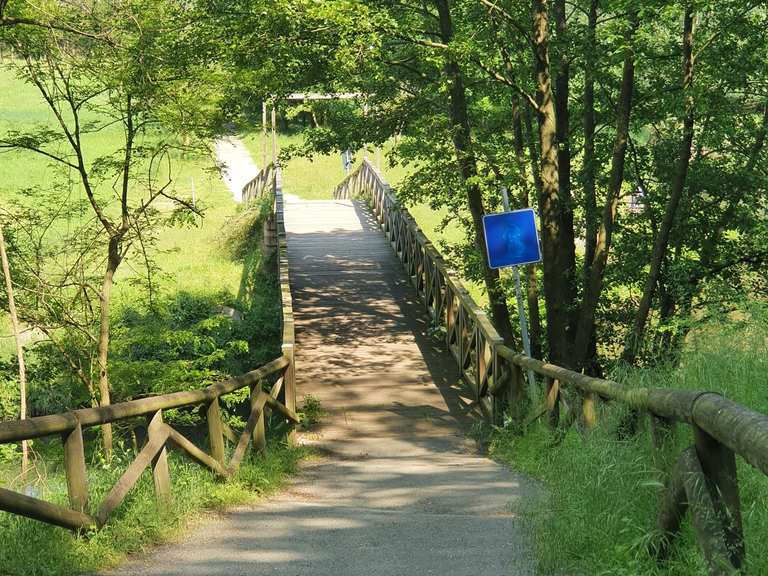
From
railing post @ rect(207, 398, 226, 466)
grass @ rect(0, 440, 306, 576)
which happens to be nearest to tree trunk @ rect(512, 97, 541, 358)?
railing post @ rect(207, 398, 226, 466)

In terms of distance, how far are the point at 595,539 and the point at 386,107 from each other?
37.5 feet

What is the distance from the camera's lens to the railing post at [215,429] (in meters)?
6.43

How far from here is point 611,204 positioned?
11.9 m

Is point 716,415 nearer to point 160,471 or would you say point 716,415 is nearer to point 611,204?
point 160,471

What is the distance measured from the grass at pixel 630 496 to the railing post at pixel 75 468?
2130 mm

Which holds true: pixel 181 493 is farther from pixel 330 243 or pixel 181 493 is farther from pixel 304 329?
pixel 330 243

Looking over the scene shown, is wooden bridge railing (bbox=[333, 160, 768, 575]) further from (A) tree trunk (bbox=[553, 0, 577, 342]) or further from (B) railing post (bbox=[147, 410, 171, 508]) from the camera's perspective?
(A) tree trunk (bbox=[553, 0, 577, 342])

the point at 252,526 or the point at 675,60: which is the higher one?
the point at 675,60

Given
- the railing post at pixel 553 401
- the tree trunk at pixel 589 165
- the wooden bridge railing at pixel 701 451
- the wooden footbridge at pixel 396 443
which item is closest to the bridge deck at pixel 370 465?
the wooden footbridge at pixel 396 443

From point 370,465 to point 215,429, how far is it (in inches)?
120

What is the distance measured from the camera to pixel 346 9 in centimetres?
1031

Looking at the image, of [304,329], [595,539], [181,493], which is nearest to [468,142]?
[304,329]

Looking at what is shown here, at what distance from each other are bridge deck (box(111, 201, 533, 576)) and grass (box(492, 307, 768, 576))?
0.26 m

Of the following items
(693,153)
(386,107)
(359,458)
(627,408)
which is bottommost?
(359,458)
